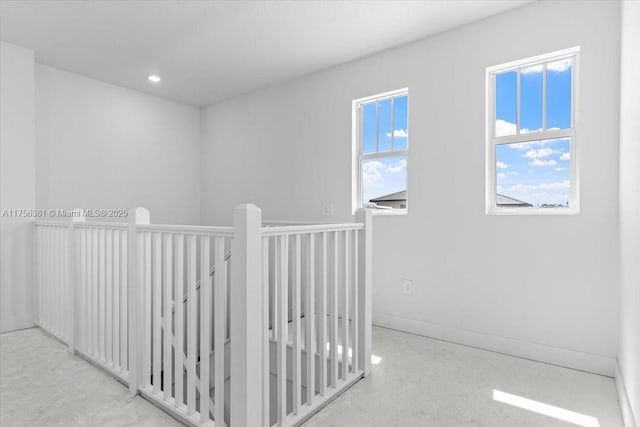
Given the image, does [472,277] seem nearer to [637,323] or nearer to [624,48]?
[637,323]

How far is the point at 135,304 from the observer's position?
1.89 metres

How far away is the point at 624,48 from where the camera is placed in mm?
1940

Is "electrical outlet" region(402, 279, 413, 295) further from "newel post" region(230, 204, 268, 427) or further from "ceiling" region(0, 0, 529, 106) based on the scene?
"ceiling" region(0, 0, 529, 106)

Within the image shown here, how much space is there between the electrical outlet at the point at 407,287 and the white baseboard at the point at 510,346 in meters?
0.24

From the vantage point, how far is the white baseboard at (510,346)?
2197mm

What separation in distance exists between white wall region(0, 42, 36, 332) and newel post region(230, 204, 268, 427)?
292cm

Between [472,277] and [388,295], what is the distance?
30.0 inches

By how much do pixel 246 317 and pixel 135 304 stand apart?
36.2 inches

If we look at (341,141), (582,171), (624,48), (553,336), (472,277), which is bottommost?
(553,336)

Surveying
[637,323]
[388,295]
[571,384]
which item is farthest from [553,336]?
[388,295]

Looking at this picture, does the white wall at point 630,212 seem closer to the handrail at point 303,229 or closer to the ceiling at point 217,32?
the ceiling at point 217,32

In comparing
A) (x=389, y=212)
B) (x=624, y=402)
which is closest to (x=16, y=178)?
(x=389, y=212)

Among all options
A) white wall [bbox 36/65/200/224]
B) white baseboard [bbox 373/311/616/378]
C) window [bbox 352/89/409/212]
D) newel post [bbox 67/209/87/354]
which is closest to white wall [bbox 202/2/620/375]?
white baseboard [bbox 373/311/616/378]

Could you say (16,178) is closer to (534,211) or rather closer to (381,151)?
(381,151)
